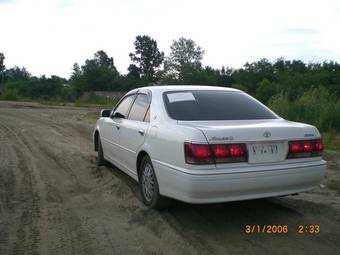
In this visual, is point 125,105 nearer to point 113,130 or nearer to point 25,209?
point 113,130

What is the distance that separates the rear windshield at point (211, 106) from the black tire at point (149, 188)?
74cm

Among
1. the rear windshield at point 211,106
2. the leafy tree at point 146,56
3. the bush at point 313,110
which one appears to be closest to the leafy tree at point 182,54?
the leafy tree at point 146,56

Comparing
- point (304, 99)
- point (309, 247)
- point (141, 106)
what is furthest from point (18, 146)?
point (304, 99)

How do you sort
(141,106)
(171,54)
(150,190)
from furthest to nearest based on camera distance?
(171,54) < (141,106) < (150,190)

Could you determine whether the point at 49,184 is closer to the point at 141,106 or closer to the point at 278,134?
the point at 141,106

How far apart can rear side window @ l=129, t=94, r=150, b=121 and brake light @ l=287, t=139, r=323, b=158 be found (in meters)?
2.01

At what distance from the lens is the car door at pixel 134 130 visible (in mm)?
5398

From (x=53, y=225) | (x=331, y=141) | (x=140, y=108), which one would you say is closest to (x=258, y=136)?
(x=140, y=108)

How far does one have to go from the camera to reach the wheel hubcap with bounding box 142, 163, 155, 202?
506 cm

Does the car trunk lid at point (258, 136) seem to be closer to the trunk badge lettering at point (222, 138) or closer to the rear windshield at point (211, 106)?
the trunk badge lettering at point (222, 138)

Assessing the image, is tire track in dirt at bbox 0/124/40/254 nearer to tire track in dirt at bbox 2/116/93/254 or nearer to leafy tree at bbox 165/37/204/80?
tire track in dirt at bbox 2/116/93/254

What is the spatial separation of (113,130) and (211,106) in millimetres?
2174

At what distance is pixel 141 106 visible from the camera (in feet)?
19.1

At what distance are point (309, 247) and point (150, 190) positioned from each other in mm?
1996
